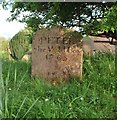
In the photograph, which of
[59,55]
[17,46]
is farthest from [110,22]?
[17,46]

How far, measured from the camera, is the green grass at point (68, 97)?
3.87 m

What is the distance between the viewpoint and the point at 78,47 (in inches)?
227

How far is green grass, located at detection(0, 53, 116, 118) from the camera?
12.7ft

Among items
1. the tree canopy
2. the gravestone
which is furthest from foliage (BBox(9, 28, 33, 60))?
the gravestone

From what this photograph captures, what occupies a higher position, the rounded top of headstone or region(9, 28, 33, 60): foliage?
the rounded top of headstone

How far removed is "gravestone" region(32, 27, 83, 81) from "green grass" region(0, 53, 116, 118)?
0.22 meters

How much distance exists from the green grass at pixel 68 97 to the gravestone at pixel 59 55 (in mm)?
215

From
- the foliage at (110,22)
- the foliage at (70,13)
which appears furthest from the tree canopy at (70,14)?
the foliage at (110,22)

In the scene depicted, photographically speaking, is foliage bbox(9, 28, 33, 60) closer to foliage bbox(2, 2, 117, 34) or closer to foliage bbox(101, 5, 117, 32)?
foliage bbox(2, 2, 117, 34)

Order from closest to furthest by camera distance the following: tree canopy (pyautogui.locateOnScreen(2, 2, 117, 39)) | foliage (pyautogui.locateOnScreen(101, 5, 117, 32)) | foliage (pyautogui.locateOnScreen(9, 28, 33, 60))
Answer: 1. foliage (pyautogui.locateOnScreen(101, 5, 117, 32))
2. tree canopy (pyautogui.locateOnScreen(2, 2, 117, 39))
3. foliage (pyautogui.locateOnScreen(9, 28, 33, 60))

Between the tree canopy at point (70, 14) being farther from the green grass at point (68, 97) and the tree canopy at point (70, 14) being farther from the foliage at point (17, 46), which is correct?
the foliage at point (17, 46)

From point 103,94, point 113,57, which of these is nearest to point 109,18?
point 103,94

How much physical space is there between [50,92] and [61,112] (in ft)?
2.82

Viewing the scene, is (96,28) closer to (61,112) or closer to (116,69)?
(116,69)
